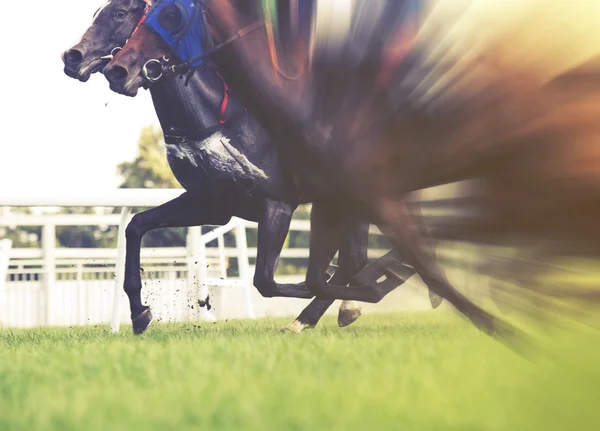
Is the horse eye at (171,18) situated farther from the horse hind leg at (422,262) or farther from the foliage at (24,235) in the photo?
the foliage at (24,235)

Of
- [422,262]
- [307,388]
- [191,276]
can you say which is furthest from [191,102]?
[307,388]

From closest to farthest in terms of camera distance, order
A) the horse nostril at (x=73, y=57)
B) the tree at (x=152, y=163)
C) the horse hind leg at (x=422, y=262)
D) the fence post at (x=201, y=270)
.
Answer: the horse hind leg at (x=422, y=262), the horse nostril at (x=73, y=57), the fence post at (x=201, y=270), the tree at (x=152, y=163)

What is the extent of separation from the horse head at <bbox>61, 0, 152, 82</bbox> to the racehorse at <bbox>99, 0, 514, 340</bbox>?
1018mm

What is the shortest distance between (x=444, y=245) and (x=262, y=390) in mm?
710

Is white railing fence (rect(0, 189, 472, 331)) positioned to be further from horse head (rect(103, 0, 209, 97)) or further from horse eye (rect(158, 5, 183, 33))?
horse eye (rect(158, 5, 183, 33))

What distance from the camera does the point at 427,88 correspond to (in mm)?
2742

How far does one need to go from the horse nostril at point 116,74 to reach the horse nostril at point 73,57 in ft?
3.40

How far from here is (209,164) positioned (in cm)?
581

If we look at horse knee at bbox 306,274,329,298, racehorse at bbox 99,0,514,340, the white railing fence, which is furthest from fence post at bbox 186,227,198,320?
horse knee at bbox 306,274,329,298

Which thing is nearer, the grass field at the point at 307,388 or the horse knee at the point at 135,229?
the grass field at the point at 307,388

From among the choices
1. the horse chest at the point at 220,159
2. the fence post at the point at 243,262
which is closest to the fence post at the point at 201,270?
the fence post at the point at 243,262

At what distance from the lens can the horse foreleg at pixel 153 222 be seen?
6137 millimetres

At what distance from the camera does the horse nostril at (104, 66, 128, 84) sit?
509 centimetres

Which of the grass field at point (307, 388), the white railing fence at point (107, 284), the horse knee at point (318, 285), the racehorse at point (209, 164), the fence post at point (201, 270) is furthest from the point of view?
the white railing fence at point (107, 284)
